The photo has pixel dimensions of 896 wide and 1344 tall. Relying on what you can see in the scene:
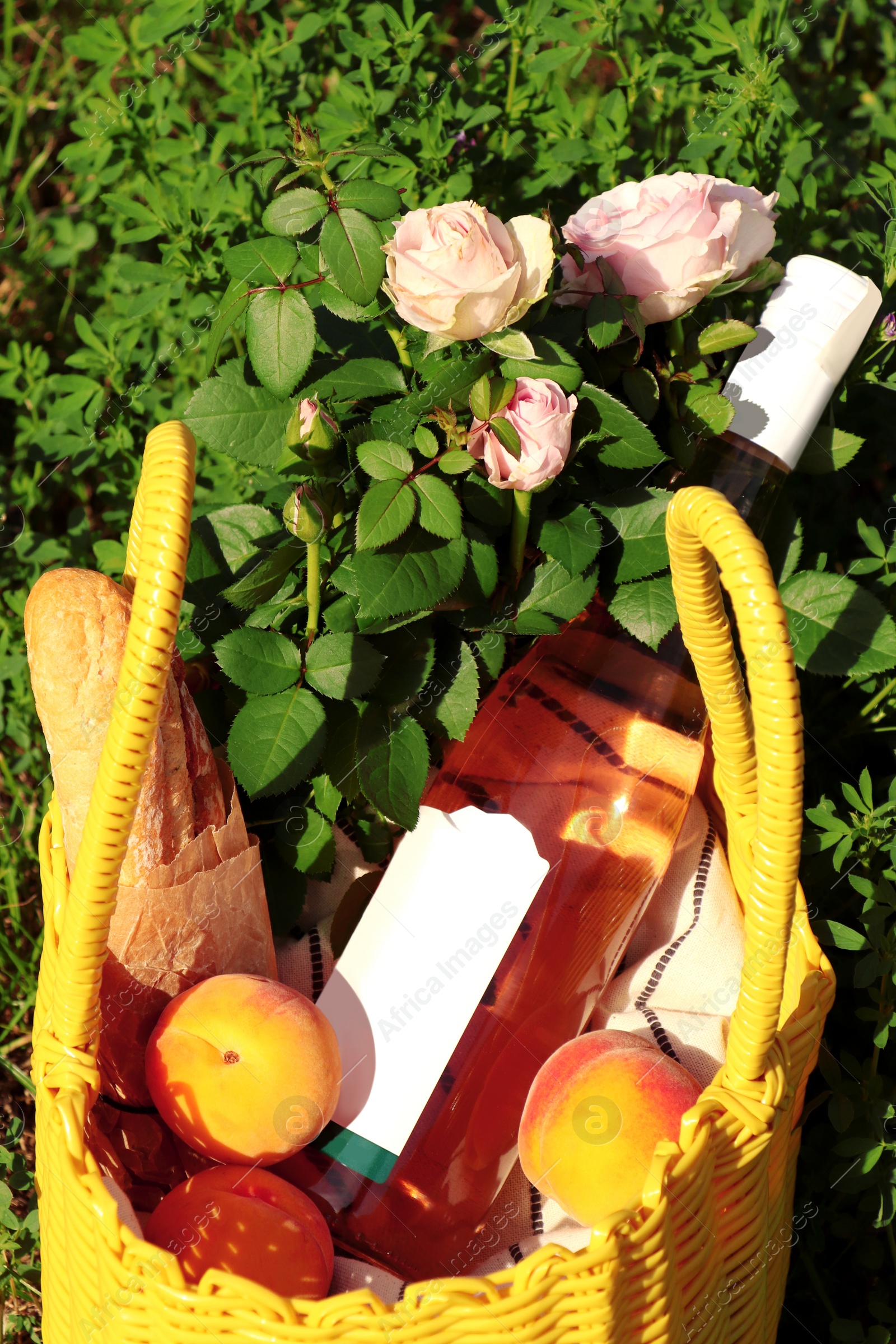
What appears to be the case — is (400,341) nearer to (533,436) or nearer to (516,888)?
(533,436)

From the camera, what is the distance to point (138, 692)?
2.41 ft

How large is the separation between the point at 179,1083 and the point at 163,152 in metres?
1.20

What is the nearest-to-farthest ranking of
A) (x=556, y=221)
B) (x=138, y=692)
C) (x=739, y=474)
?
(x=138, y=692), (x=739, y=474), (x=556, y=221)

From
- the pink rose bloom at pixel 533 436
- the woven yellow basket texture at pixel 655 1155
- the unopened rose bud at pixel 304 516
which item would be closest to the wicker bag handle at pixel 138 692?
the woven yellow basket texture at pixel 655 1155

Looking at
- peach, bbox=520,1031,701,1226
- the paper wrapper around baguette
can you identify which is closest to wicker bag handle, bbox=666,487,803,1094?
peach, bbox=520,1031,701,1226

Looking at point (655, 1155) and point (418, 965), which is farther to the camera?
point (418, 965)

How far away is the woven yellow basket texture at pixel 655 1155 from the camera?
0.71 metres

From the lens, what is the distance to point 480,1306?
27.6 inches

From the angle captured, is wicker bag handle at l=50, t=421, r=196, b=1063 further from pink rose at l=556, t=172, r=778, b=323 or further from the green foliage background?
pink rose at l=556, t=172, r=778, b=323

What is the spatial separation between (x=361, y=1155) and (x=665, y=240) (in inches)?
34.7

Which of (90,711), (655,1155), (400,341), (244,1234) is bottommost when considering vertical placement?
(244,1234)

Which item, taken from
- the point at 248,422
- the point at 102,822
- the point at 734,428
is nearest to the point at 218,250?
the point at 248,422

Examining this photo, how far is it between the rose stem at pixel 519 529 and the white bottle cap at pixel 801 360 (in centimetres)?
21

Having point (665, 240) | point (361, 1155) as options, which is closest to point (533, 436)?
point (665, 240)
